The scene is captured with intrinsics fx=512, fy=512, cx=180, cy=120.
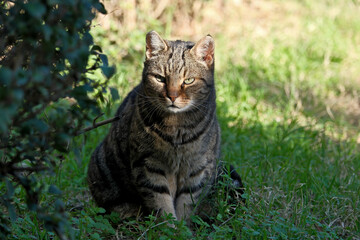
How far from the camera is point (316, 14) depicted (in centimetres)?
826

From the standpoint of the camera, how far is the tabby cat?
3316 mm

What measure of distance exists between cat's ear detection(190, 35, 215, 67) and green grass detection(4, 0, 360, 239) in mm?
737

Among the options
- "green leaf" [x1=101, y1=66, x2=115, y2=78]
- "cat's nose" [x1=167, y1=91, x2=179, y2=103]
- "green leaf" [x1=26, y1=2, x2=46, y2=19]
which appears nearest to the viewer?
"green leaf" [x1=26, y1=2, x2=46, y2=19]

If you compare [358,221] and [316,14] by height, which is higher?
[316,14]

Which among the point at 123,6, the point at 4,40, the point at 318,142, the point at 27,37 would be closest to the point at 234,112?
the point at 318,142

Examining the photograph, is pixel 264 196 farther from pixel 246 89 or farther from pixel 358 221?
pixel 246 89

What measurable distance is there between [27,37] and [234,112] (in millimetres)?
3761

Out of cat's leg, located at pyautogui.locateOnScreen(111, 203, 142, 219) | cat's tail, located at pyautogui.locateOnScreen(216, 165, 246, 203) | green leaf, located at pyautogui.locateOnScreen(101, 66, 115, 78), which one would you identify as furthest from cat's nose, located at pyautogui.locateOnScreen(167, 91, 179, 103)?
green leaf, located at pyautogui.locateOnScreen(101, 66, 115, 78)

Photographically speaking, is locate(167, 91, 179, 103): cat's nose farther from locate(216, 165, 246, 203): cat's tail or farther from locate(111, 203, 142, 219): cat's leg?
locate(111, 203, 142, 219): cat's leg

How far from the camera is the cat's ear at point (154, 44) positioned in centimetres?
344

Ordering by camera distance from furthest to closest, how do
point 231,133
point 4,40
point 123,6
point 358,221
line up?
1. point 123,6
2. point 231,133
3. point 358,221
4. point 4,40

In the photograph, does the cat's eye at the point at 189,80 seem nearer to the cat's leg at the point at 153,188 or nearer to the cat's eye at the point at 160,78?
the cat's eye at the point at 160,78

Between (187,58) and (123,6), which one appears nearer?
(187,58)

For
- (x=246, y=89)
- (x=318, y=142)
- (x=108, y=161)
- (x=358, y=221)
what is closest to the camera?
(x=358, y=221)
